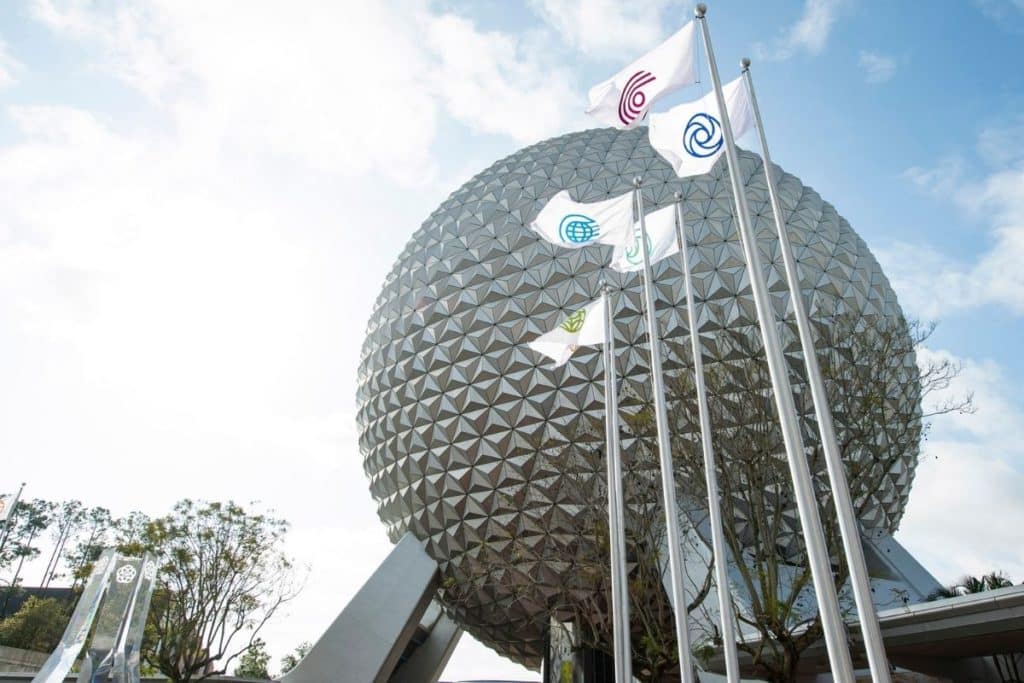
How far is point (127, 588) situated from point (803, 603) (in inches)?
620

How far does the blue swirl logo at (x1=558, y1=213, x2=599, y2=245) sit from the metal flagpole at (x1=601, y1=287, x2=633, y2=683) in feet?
3.64

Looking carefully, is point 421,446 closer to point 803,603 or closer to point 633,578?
point 633,578

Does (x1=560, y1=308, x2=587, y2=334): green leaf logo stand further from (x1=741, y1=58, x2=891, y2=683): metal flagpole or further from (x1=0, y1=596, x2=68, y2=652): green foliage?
(x1=0, y1=596, x2=68, y2=652): green foliage

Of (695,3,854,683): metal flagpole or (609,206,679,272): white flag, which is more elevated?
(609,206,679,272): white flag

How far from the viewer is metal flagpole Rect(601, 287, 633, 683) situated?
10633 mm

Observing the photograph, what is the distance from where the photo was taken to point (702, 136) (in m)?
9.51

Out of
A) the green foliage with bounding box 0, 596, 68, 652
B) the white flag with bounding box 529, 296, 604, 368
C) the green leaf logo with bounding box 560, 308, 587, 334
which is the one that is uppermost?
the green leaf logo with bounding box 560, 308, 587, 334

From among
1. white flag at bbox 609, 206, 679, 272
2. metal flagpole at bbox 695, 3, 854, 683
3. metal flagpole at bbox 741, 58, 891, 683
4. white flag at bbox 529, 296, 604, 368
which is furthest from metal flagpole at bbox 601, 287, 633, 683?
metal flagpole at bbox 741, 58, 891, 683

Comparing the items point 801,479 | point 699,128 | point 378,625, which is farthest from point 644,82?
point 378,625

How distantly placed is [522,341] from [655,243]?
9.36 metres

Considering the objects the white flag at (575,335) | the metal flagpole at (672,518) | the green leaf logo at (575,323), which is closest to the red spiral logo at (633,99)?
the metal flagpole at (672,518)

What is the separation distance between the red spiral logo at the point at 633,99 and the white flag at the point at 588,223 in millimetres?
2386

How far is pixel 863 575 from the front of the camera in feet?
19.5

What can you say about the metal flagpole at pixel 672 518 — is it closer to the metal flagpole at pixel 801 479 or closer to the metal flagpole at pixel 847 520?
the metal flagpole at pixel 801 479
